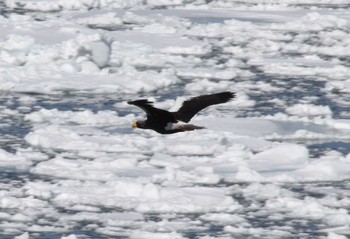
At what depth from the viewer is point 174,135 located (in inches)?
462

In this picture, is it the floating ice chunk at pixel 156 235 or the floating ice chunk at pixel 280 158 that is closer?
the floating ice chunk at pixel 156 235

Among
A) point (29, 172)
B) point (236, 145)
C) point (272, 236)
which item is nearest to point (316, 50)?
point (236, 145)

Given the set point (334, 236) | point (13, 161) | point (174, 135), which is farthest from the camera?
point (174, 135)

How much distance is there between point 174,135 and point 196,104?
1.49 m

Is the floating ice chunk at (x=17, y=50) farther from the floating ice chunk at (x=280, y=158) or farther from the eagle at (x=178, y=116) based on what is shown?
the eagle at (x=178, y=116)

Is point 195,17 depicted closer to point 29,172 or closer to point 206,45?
point 206,45

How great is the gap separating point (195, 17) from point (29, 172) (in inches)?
348

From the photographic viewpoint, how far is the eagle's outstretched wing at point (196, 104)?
10.1m

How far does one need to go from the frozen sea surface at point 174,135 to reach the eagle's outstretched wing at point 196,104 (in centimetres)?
46

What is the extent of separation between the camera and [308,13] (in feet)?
62.1

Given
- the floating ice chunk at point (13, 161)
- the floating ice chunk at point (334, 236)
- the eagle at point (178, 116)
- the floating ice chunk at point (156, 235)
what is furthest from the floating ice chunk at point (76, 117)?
the floating ice chunk at point (334, 236)

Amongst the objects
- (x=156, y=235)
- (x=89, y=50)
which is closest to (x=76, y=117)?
(x=89, y=50)

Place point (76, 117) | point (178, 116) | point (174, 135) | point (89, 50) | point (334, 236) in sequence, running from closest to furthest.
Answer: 1. point (334, 236)
2. point (178, 116)
3. point (174, 135)
4. point (76, 117)
5. point (89, 50)

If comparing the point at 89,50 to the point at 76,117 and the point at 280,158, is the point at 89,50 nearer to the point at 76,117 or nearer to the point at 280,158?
the point at 76,117
